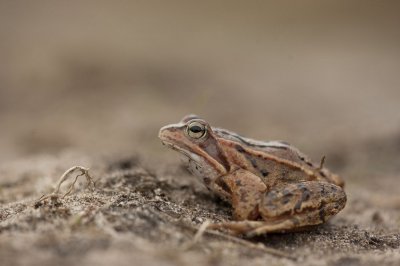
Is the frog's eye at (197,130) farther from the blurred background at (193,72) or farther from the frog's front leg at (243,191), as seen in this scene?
the blurred background at (193,72)

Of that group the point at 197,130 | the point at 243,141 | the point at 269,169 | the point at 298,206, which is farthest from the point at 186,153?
the point at 298,206

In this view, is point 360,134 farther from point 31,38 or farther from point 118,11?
point 118,11

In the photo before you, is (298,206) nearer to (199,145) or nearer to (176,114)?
(199,145)

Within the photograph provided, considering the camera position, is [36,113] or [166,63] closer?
[36,113]

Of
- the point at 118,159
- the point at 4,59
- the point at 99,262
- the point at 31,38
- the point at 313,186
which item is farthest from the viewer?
the point at 31,38

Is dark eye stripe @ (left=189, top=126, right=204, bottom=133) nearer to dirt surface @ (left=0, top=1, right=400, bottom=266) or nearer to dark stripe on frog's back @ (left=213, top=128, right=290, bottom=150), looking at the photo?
dark stripe on frog's back @ (left=213, top=128, right=290, bottom=150)

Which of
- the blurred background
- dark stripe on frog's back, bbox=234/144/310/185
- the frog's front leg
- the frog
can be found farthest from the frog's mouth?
the blurred background

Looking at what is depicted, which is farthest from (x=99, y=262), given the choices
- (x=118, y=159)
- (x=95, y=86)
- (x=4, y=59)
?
(x=4, y=59)
